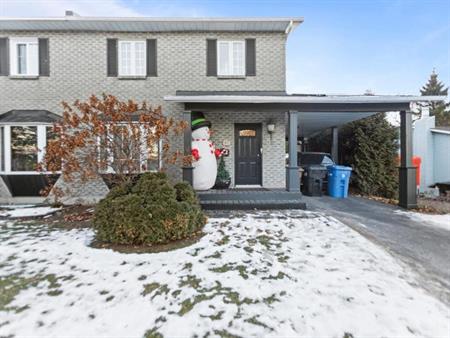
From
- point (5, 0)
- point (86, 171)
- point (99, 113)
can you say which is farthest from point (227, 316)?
point (5, 0)

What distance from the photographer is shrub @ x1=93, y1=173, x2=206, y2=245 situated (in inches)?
165

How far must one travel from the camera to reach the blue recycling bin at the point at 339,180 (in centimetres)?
860

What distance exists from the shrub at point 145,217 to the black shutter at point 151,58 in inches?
207

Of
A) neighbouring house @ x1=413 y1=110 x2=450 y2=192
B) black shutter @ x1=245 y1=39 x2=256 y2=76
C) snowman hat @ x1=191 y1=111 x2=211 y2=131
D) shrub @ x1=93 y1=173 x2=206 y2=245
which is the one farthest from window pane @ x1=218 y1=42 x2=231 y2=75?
neighbouring house @ x1=413 y1=110 x2=450 y2=192

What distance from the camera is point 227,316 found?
94.3 inches

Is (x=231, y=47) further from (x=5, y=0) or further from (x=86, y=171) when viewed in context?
(x=5, y=0)

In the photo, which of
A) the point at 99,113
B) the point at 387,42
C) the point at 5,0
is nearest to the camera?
the point at 99,113

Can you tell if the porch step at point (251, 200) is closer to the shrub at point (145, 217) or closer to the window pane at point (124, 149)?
the shrub at point (145, 217)

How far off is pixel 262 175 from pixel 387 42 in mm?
16769

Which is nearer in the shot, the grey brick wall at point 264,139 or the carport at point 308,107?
the carport at point 308,107

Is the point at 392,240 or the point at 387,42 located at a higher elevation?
the point at 387,42

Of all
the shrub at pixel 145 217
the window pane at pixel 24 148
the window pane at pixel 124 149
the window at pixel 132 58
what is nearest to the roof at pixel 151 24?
the window at pixel 132 58

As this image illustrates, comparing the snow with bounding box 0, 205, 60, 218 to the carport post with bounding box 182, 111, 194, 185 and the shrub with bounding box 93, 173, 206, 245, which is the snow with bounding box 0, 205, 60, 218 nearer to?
the shrub with bounding box 93, 173, 206, 245

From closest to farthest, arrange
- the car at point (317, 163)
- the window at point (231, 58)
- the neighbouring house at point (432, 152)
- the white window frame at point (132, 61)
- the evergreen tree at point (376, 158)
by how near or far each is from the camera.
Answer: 1. the white window frame at point (132, 61)
2. the window at point (231, 58)
3. the car at point (317, 163)
4. the evergreen tree at point (376, 158)
5. the neighbouring house at point (432, 152)
